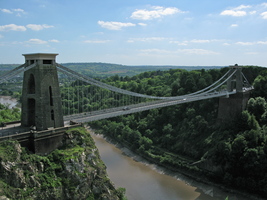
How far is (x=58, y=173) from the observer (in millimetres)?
13023

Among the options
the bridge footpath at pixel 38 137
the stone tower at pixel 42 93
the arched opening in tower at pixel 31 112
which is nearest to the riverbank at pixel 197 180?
the bridge footpath at pixel 38 137

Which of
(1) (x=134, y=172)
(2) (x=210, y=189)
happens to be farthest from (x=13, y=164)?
(2) (x=210, y=189)

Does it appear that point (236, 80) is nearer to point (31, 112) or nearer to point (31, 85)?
point (31, 85)

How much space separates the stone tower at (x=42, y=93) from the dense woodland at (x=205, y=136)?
8.17 meters

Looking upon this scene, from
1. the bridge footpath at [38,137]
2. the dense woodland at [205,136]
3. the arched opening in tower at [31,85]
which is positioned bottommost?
the dense woodland at [205,136]

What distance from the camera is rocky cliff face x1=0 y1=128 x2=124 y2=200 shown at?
11.6 metres

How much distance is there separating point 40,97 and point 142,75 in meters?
51.4

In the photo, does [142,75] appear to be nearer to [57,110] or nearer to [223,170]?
[223,170]

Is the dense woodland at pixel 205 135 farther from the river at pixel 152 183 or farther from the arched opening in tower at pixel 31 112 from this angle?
the arched opening in tower at pixel 31 112

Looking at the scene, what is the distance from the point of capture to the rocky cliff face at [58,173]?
11.6 meters

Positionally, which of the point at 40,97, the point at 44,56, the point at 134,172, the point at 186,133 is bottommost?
the point at 134,172

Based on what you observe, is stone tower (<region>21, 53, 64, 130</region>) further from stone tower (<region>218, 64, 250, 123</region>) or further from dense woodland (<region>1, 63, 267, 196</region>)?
stone tower (<region>218, 64, 250, 123</region>)

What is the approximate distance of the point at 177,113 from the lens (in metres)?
30.4

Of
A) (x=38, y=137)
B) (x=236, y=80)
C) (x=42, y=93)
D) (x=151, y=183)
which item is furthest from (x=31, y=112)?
(x=236, y=80)
